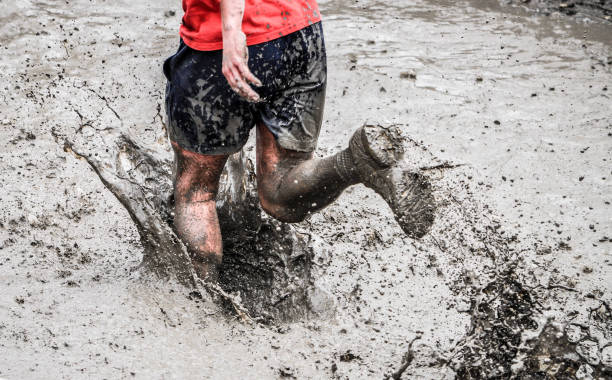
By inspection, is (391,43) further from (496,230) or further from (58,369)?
(58,369)

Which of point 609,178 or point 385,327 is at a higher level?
point 609,178

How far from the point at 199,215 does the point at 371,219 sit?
1.09 meters

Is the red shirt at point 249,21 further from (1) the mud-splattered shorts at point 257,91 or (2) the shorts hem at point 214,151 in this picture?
(2) the shorts hem at point 214,151

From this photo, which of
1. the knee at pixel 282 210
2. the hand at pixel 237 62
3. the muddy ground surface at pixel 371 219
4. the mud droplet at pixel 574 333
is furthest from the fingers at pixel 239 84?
the mud droplet at pixel 574 333

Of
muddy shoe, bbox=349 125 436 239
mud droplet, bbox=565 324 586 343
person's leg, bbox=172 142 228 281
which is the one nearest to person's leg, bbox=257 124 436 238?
muddy shoe, bbox=349 125 436 239

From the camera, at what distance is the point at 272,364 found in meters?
2.33

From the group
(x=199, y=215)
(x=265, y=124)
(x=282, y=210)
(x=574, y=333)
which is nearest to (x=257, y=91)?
Result: (x=265, y=124)

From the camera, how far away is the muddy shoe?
6.78ft

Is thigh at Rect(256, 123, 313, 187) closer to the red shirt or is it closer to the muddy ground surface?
the red shirt

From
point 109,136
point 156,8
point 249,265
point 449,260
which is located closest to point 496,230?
point 449,260

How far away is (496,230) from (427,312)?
2.59 ft

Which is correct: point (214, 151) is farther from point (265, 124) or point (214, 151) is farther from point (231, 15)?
point (231, 15)

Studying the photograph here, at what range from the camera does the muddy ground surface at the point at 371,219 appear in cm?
236

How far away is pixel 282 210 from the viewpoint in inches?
103
